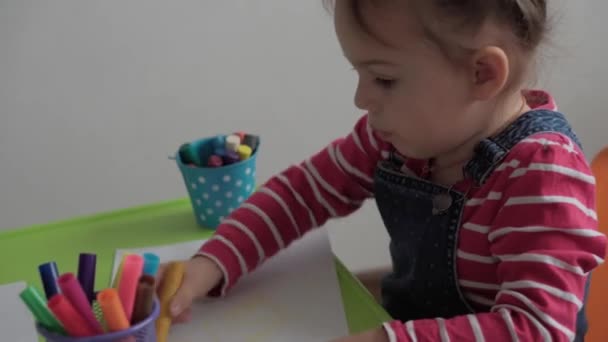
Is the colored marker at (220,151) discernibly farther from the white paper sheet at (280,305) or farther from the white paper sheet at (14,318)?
the white paper sheet at (14,318)

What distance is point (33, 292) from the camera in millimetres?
466

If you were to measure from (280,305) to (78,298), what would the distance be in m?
0.22

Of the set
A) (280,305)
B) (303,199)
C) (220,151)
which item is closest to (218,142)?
(220,151)

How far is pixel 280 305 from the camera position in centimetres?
65

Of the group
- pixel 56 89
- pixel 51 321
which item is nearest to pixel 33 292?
pixel 51 321

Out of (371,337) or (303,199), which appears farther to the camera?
(303,199)

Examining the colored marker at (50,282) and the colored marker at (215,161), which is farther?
the colored marker at (215,161)

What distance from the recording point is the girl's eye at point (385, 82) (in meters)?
0.59

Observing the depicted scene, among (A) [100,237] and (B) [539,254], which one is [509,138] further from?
(A) [100,237]

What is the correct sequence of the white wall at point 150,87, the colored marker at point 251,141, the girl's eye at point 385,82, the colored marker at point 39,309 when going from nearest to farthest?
the colored marker at point 39,309, the girl's eye at point 385,82, the colored marker at point 251,141, the white wall at point 150,87

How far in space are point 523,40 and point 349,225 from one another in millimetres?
874

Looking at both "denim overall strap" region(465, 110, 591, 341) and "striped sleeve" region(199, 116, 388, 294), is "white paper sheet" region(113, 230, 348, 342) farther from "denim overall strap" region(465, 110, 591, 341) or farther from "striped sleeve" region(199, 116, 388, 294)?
"denim overall strap" region(465, 110, 591, 341)

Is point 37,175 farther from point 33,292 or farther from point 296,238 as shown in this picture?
point 33,292

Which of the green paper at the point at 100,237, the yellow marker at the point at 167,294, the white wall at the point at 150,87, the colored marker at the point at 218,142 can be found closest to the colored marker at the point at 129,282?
the yellow marker at the point at 167,294
